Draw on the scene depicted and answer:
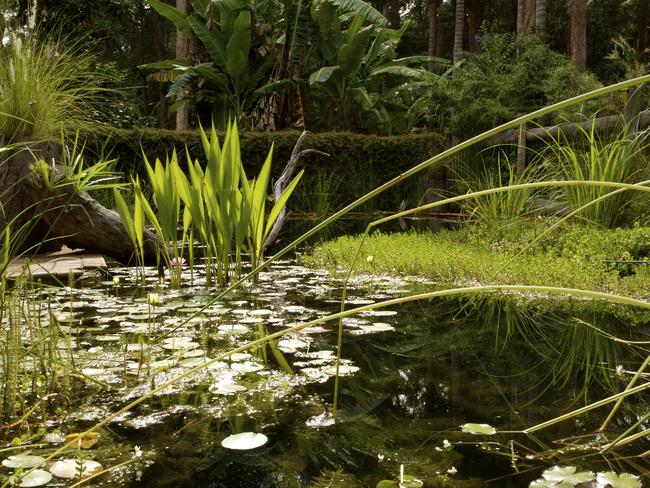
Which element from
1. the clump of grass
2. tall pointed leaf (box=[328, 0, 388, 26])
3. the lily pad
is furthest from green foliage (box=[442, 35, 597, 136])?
the lily pad

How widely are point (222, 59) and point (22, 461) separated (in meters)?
10.1

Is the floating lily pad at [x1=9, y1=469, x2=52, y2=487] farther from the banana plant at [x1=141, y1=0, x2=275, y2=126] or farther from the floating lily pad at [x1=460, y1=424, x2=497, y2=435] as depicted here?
the banana plant at [x1=141, y1=0, x2=275, y2=126]

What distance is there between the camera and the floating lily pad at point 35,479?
1095 mm

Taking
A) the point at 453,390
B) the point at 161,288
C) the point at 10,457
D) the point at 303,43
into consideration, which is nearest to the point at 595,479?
the point at 453,390

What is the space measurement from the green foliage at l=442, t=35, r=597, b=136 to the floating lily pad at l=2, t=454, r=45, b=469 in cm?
813

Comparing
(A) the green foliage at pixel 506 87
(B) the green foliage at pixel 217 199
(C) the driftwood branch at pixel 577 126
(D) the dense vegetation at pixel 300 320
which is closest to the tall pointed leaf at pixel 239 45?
(D) the dense vegetation at pixel 300 320

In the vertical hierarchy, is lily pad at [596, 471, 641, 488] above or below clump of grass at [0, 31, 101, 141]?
below

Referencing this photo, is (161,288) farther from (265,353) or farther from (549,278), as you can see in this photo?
(549,278)

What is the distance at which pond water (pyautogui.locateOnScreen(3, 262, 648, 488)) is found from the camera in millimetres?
1218

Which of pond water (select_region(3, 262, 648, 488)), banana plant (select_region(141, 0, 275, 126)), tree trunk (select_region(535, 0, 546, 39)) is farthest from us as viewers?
tree trunk (select_region(535, 0, 546, 39))

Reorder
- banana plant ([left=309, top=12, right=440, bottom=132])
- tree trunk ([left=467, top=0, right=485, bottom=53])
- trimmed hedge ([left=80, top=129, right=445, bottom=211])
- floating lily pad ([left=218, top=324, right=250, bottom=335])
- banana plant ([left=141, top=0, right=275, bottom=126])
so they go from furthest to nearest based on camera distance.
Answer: tree trunk ([left=467, top=0, right=485, bottom=53])
banana plant ([left=309, top=12, right=440, bottom=132])
banana plant ([left=141, top=0, right=275, bottom=126])
trimmed hedge ([left=80, top=129, right=445, bottom=211])
floating lily pad ([left=218, top=324, right=250, bottom=335])

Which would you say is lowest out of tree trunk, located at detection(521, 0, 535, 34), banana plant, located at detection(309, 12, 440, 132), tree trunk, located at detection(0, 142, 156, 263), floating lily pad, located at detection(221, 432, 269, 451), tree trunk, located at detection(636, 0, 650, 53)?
floating lily pad, located at detection(221, 432, 269, 451)

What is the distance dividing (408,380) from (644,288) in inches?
78.2

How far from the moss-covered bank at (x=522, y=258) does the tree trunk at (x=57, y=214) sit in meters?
1.43
